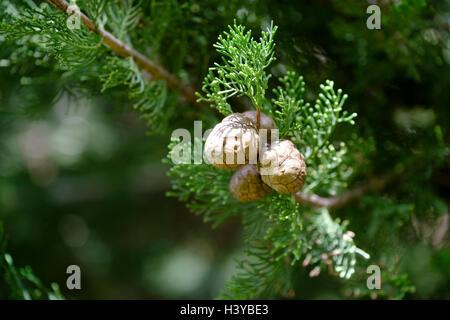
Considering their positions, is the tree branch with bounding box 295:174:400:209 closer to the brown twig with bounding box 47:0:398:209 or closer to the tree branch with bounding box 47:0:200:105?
the brown twig with bounding box 47:0:398:209

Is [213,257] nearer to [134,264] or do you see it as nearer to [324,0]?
[134,264]

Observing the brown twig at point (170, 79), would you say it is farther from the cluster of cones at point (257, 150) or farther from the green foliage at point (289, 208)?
the cluster of cones at point (257, 150)

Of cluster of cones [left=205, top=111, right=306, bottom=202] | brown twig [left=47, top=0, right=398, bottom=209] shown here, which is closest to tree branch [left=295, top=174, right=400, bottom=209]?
brown twig [left=47, top=0, right=398, bottom=209]

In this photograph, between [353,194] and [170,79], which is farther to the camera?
[353,194]

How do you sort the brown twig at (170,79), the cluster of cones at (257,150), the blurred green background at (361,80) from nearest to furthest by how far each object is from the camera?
the cluster of cones at (257,150) → the brown twig at (170,79) → the blurred green background at (361,80)

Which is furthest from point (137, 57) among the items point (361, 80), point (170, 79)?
point (361, 80)

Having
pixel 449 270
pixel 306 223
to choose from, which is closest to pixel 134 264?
pixel 306 223

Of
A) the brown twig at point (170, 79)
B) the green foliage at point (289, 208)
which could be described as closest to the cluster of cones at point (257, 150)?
the green foliage at point (289, 208)

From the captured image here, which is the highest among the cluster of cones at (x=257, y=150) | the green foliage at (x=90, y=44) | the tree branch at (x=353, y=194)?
the green foliage at (x=90, y=44)

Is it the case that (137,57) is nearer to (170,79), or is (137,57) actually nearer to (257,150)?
(170,79)
